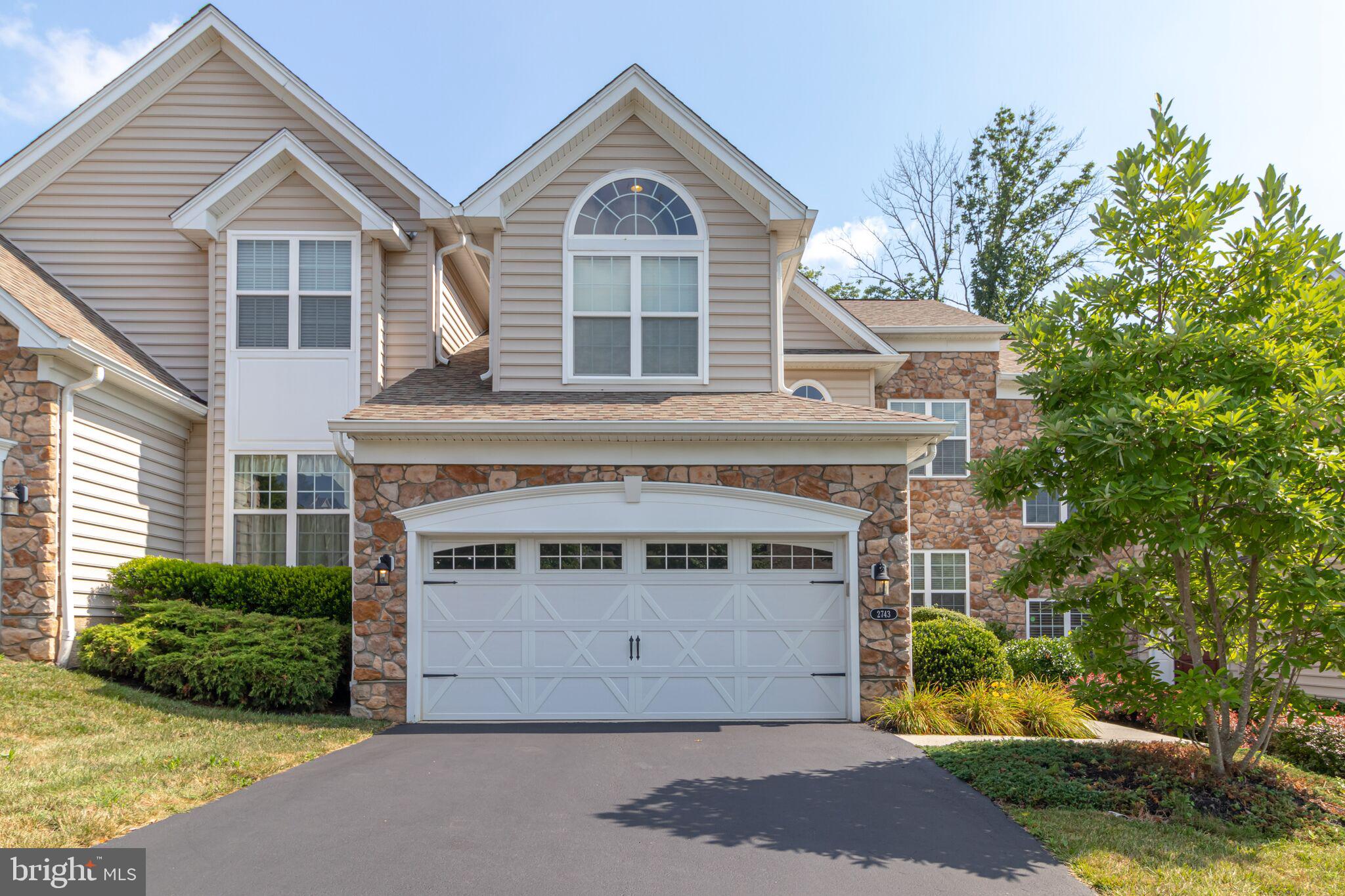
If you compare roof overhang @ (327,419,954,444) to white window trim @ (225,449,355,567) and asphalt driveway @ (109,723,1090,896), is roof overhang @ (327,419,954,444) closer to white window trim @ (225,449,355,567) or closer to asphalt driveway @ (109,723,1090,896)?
white window trim @ (225,449,355,567)

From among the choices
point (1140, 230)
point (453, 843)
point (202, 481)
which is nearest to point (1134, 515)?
point (1140, 230)

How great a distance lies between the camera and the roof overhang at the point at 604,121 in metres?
12.5

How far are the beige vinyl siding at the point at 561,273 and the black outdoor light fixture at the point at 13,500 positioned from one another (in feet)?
18.1

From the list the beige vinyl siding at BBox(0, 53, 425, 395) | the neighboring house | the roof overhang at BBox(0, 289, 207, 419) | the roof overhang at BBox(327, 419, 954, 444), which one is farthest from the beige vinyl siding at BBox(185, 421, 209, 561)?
the roof overhang at BBox(327, 419, 954, 444)

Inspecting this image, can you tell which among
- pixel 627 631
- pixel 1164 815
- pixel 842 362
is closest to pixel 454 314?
pixel 842 362

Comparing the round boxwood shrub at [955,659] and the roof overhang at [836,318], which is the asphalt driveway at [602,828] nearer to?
the round boxwood shrub at [955,659]

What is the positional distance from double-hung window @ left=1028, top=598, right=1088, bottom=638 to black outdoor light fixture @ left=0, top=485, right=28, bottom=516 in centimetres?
1628

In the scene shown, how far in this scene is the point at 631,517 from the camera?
11.1 meters

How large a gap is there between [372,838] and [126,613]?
24.5ft

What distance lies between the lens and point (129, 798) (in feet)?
22.4

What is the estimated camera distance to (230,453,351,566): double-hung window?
13727 millimetres

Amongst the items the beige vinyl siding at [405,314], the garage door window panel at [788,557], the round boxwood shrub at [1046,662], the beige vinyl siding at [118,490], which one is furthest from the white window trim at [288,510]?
the round boxwood shrub at [1046,662]

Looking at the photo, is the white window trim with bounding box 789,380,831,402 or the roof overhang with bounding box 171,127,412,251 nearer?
the roof overhang with bounding box 171,127,412,251

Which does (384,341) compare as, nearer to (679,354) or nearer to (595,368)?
(595,368)
